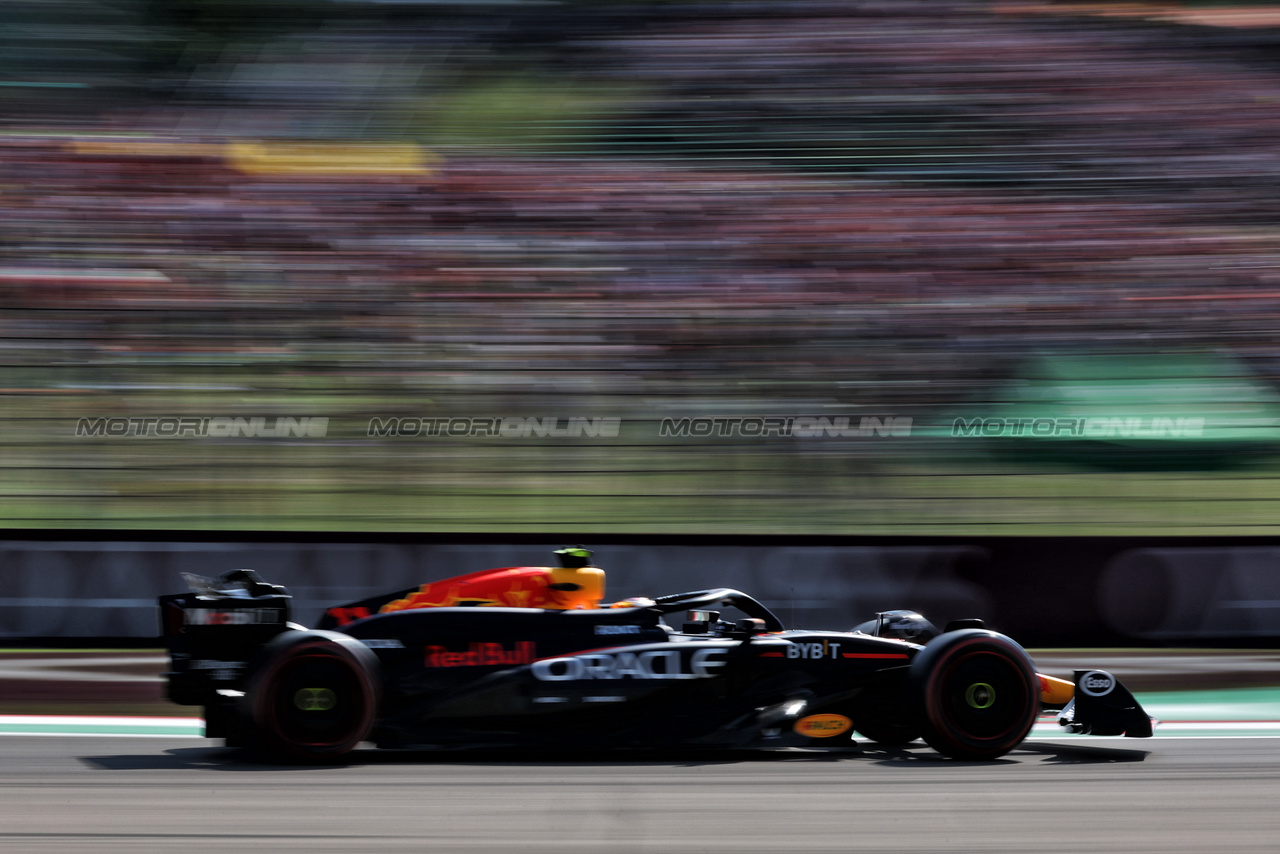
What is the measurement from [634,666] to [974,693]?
117 cm

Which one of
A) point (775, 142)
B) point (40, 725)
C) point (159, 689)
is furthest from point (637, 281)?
point (40, 725)

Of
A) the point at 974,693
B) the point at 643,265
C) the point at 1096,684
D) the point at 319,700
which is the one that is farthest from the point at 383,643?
the point at 643,265

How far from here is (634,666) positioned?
415 centimetres

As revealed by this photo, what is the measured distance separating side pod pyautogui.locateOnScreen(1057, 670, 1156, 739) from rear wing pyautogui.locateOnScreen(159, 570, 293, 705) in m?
2.81

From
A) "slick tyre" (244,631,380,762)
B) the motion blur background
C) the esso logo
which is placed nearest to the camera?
"slick tyre" (244,631,380,762)

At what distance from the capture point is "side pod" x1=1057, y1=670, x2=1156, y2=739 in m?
4.27

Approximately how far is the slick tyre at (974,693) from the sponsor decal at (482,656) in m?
1.33

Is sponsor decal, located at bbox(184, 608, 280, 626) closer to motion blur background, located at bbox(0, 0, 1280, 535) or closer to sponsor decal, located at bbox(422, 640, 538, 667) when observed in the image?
sponsor decal, located at bbox(422, 640, 538, 667)

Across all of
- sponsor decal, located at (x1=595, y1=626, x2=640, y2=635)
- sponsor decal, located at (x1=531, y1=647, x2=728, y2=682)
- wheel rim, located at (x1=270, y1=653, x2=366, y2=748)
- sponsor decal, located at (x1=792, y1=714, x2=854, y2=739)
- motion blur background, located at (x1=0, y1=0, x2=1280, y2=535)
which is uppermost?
motion blur background, located at (x1=0, y1=0, x2=1280, y2=535)

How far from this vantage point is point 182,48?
468 inches

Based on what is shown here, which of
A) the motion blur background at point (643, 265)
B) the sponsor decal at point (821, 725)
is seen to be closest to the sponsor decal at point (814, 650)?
the sponsor decal at point (821, 725)

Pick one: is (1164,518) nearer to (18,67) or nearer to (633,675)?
(633,675)

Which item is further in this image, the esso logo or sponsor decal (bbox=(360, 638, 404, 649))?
the esso logo

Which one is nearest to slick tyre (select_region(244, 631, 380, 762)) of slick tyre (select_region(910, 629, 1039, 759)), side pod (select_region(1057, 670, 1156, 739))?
slick tyre (select_region(910, 629, 1039, 759))
